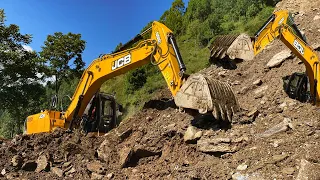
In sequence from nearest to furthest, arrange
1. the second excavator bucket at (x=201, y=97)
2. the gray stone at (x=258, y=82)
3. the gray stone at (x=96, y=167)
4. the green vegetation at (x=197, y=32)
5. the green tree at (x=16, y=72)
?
the second excavator bucket at (x=201, y=97)
the gray stone at (x=96, y=167)
the gray stone at (x=258, y=82)
the green tree at (x=16, y=72)
the green vegetation at (x=197, y=32)

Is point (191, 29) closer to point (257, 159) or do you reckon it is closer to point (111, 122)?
point (111, 122)

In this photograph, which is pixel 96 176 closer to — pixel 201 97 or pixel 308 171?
pixel 201 97

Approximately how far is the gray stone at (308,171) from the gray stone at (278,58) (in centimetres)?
640

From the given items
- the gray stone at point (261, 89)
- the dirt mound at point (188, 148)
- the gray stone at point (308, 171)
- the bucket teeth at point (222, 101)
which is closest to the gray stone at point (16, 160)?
the dirt mound at point (188, 148)

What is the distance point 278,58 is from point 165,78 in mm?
5736

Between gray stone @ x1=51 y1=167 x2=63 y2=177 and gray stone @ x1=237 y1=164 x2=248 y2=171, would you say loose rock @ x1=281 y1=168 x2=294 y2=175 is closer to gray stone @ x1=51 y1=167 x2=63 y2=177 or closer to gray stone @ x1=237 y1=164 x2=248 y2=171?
gray stone @ x1=237 y1=164 x2=248 y2=171

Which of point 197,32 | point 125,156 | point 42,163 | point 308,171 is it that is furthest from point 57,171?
point 197,32

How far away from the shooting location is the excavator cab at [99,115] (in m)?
9.69

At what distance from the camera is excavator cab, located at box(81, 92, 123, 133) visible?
9.69m

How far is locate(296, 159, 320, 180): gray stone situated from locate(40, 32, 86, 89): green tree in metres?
18.2

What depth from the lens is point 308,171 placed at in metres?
5.01

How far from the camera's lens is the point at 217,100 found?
6426 millimetres

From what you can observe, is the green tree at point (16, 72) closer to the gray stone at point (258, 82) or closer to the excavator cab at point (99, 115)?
the excavator cab at point (99, 115)

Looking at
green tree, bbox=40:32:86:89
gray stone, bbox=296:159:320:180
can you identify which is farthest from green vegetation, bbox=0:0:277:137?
gray stone, bbox=296:159:320:180
